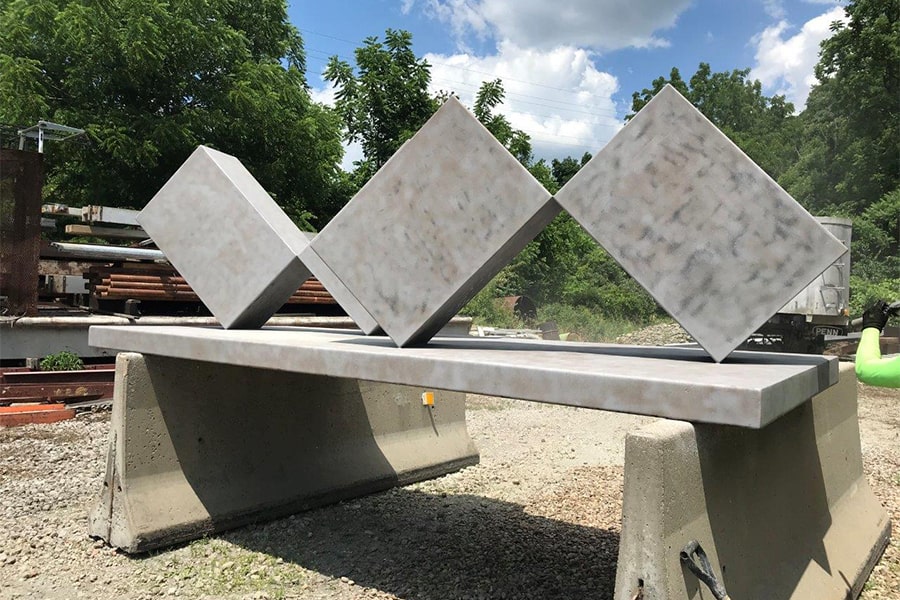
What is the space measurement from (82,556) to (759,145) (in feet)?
161

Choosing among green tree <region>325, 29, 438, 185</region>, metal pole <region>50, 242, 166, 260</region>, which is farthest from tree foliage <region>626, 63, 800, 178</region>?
metal pole <region>50, 242, 166, 260</region>

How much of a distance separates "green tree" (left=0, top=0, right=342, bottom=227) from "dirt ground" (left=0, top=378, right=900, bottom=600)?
14218mm

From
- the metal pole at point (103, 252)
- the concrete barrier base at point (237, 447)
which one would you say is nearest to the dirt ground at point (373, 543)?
the concrete barrier base at point (237, 447)

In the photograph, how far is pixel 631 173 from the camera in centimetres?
355

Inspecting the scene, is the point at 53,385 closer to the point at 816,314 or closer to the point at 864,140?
the point at 816,314

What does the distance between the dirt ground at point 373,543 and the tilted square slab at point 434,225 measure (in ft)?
5.41

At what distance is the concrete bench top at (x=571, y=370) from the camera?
2.75m

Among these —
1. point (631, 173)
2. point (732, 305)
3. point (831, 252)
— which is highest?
point (631, 173)

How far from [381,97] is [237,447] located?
20.8 meters

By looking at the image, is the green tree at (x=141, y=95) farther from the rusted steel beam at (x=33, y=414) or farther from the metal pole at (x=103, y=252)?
the rusted steel beam at (x=33, y=414)

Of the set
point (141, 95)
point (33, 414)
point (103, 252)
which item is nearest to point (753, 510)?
point (33, 414)

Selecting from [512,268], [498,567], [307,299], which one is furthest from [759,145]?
[498,567]

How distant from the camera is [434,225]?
4047mm

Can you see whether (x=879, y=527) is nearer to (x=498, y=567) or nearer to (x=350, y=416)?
(x=498, y=567)
